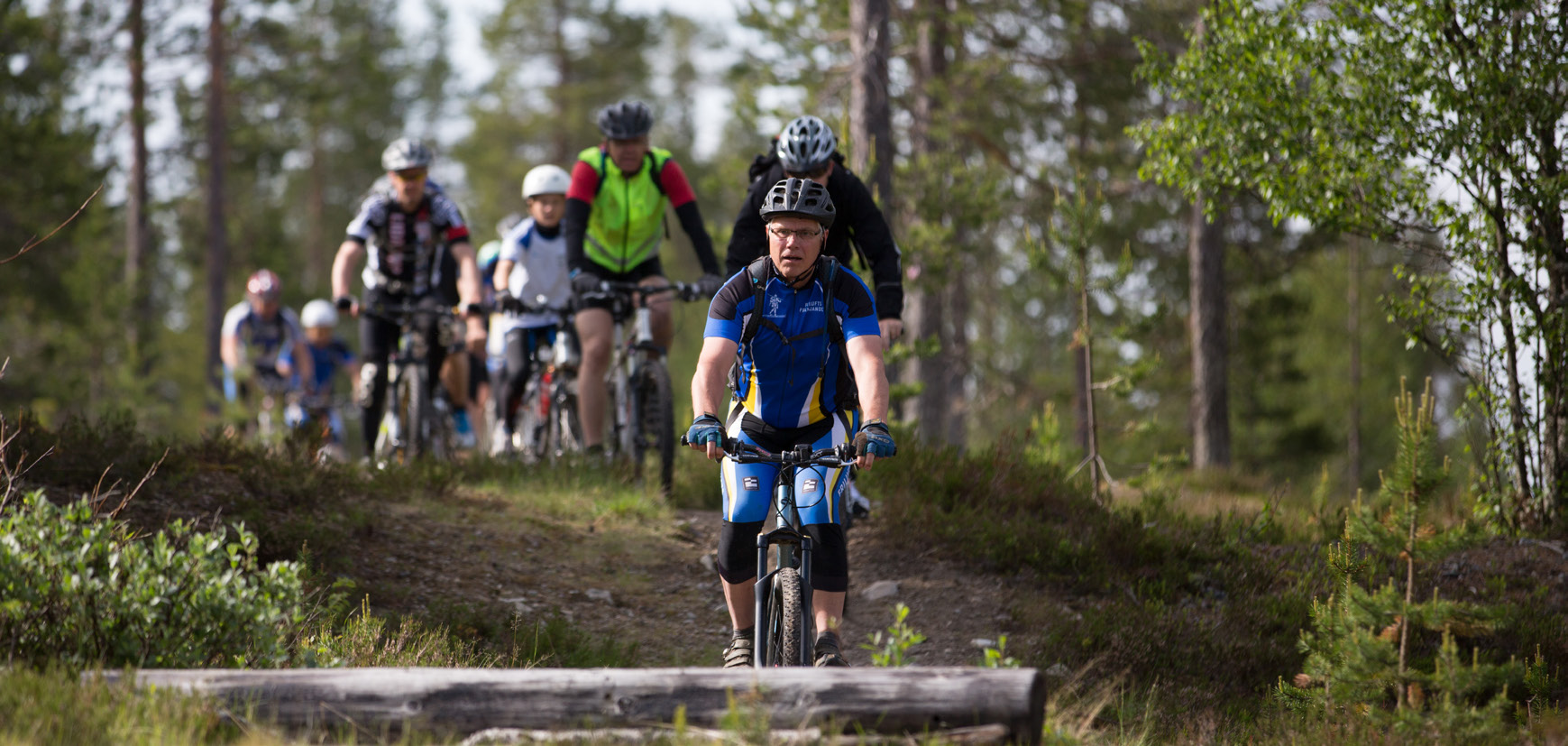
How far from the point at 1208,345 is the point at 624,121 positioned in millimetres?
10771

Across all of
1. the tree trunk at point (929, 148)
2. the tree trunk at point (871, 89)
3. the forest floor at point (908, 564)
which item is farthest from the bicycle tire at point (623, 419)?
the tree trunk at point (929, 148)

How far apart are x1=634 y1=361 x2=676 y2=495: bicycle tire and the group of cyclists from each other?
1.27 feet

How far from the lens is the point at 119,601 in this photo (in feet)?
14.2

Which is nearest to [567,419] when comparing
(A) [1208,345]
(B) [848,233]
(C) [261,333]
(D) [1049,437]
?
(B) [848,233]

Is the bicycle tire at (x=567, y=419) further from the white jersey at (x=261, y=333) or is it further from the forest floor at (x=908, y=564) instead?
the white jersey at (x=261, y=333)

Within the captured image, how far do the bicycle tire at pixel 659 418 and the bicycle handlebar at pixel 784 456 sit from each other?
337cm

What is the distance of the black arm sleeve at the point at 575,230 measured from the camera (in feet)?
27.5

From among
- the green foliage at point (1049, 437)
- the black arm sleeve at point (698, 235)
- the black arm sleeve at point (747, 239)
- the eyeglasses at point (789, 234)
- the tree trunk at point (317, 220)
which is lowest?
the green foliage at point (1049, 437)

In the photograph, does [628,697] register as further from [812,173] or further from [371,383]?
[371,383]

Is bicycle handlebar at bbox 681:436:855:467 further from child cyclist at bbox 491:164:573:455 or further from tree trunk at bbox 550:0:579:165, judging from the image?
tree trunk at bbox 550:0:579:165

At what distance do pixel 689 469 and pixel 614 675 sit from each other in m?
5.42

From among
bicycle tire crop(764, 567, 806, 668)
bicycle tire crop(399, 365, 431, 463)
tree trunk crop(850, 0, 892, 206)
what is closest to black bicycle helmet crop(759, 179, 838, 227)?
bicycle tire crop(764, 567, 806, 668)

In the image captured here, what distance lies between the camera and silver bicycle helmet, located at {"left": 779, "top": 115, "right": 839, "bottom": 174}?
22.3 feet

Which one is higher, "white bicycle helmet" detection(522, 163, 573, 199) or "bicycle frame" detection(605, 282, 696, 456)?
"white bicycle helmet" detection(522, 163, 573, 199)
